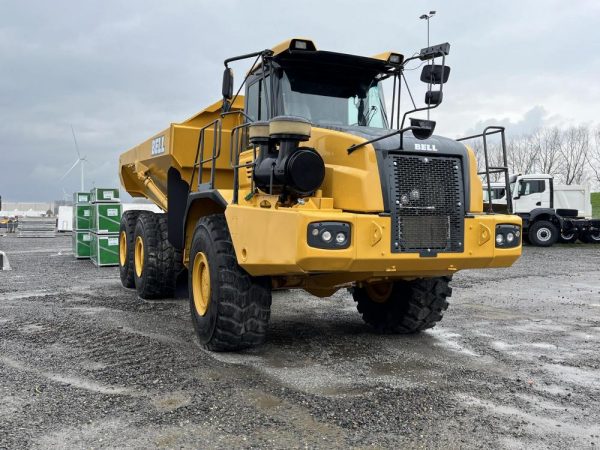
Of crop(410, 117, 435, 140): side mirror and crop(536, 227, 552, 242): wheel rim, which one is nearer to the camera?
crop(410, 117, 435, 140): side mirror

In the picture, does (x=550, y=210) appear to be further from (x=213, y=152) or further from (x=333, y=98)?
(x=213, y=152)

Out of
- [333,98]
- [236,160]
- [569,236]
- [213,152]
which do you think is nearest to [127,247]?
[213,152]

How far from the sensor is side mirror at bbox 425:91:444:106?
17.4 ft

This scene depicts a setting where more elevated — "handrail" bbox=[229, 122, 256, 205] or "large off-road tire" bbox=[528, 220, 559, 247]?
"handrail" bbox=[229, 122, 256, 205]

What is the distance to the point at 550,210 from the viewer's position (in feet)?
74.3

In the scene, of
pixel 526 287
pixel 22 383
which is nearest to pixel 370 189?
pixel 22 383

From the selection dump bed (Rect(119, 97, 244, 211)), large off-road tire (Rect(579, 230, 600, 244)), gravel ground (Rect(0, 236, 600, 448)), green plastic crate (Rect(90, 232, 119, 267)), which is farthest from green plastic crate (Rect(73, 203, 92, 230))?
large off-road tire (Rect(579, 230, 600, 244))

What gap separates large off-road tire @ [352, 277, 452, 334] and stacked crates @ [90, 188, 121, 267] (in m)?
8.67

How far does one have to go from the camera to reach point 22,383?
446cm

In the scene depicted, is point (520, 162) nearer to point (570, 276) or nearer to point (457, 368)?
point (570, 276)

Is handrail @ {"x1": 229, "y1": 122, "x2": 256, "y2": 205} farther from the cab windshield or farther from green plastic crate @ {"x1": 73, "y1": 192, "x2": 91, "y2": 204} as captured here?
green plastic crate @ {"x1": 73, "y1": 192, "x2": 91, "y2": 204}

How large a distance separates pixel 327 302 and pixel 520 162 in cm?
4625

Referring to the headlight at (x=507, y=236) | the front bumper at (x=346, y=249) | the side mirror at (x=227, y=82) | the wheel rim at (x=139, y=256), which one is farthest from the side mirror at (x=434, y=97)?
the wheel rim at (x=139, y=256)

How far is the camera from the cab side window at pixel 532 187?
2322cm
